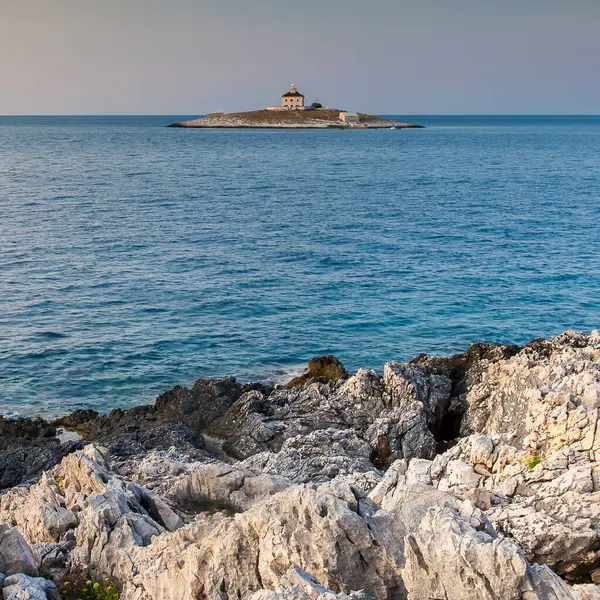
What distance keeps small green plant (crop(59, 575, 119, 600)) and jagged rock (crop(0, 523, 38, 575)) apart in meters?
0.94

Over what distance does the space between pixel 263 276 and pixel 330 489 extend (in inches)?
1541

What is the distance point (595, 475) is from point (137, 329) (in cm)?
3003

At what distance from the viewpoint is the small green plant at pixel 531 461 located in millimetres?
19319

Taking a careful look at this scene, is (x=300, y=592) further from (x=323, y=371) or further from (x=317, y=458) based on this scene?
(x=323, y=371)

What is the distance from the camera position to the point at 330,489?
15.6 meters

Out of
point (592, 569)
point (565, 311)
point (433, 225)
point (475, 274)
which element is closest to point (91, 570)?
point (592, 569)

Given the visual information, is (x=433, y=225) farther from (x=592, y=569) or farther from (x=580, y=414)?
(x=592, y=569)

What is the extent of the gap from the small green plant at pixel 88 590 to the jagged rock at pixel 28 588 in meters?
0.42

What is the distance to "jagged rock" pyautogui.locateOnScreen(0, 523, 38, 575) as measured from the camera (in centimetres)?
1647

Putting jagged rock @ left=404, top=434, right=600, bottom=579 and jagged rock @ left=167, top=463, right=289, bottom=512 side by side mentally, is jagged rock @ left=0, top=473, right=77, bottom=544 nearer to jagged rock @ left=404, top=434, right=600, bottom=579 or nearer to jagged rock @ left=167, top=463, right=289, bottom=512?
jagged rock @ left=167, top=463, right=289, bottom=512

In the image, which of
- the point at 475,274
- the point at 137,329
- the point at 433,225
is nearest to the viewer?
the point at 137,329

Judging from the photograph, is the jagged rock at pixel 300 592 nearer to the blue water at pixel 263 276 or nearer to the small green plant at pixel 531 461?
the small green plant at pixel 531 461

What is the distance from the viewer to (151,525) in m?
17.9

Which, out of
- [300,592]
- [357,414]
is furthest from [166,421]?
[300,592]
